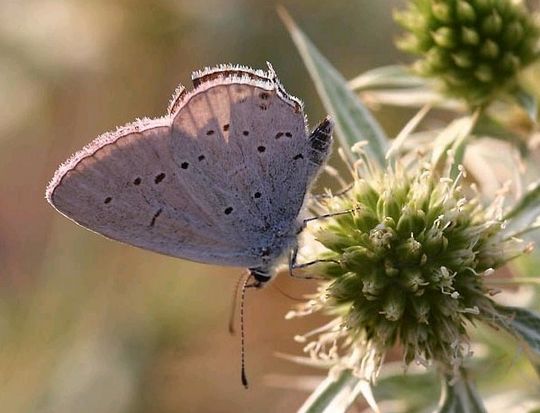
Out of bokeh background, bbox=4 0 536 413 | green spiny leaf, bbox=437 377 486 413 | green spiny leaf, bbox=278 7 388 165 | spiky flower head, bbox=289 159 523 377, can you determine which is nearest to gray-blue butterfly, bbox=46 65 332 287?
spiky flower head, bbox=289 159 523 377

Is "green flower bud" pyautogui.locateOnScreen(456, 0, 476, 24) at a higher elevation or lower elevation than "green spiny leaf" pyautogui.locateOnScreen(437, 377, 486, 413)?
higher

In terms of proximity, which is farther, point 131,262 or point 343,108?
point 131,262

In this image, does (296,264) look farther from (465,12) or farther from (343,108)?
(465,12)

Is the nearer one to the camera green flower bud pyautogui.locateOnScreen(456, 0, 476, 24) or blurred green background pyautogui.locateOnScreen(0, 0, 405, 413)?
green flower bud pyautogui.locateOnScreen(456, 0, 476, 24)

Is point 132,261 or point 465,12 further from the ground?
point 465,12

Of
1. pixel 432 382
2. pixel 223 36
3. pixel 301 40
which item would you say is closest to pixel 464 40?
pixel 301 40

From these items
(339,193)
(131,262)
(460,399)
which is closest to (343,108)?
(339,193)

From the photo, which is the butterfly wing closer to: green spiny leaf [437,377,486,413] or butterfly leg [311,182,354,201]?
butterfly leg [311,182,354,201]

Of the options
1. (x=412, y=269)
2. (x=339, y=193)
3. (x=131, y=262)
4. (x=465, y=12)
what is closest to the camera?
(x=412, y=269)
